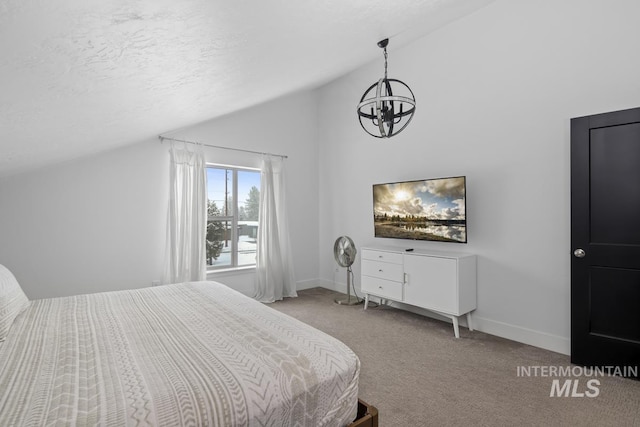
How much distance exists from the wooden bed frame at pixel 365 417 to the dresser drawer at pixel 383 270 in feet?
7.59

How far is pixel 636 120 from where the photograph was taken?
2.37 m

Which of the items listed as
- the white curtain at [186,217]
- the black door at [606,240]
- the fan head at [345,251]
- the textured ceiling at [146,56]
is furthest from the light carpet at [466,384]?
the textured ceiling at [146,56]

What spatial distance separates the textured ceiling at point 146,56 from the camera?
103 centimetres

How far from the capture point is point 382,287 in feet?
12.8

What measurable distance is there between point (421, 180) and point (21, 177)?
13.7ft

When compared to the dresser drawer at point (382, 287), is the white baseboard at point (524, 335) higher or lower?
lower

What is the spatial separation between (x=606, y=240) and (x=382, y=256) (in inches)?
80.4

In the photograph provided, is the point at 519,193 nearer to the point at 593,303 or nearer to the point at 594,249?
the point at 594,249

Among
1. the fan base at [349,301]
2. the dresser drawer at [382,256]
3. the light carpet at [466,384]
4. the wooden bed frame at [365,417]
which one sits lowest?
the light carpet at [466,384]

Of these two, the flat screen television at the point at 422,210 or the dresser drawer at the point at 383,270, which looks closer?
the flat screen television at the point at 422,210

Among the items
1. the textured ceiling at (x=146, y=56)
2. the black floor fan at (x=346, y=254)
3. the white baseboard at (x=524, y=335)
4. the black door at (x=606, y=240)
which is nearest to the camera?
the textured ceiling at (x=146, y=56)

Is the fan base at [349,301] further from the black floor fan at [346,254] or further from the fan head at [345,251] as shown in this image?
the fan head at [345,251]

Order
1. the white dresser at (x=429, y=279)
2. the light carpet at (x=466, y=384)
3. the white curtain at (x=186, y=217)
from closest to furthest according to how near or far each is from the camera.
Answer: the light carpet at (x=466, y=384) → the white dresser at (x=429, y=279) → the white curtain at (x=186, y=217)

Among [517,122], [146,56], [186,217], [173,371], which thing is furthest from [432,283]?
[146,56]
